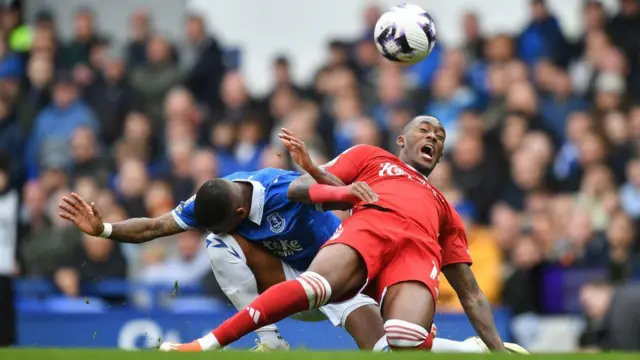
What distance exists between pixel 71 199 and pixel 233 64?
885cm

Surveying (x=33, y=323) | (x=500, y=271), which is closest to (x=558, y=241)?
(x=500, y=271)

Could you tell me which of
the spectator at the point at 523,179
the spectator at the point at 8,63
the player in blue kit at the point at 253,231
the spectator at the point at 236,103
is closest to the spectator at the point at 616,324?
the spectator at the point at 523,179

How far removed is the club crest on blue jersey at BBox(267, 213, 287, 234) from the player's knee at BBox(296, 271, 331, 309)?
106 cm

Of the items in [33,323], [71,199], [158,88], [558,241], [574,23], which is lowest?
[33,323]

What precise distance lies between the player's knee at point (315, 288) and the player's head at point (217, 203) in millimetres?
951

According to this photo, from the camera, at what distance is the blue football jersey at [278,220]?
9391 millimetres

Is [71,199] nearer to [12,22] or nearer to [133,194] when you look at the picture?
[133,194]

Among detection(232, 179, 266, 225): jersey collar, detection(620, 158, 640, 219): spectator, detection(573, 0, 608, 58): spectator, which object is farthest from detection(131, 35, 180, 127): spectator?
detection(232, 179, 266, 225): jersey collar

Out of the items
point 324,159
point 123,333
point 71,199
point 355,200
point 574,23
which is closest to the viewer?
point 355,200

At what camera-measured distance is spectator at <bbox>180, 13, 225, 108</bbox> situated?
56.4ft

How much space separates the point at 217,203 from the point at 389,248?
123 centimetres

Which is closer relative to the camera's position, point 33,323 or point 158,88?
point 33,323

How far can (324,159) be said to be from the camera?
14945 millimetres

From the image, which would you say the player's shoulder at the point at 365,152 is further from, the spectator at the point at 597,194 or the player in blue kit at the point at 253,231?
the spectator at the point at 597,194
